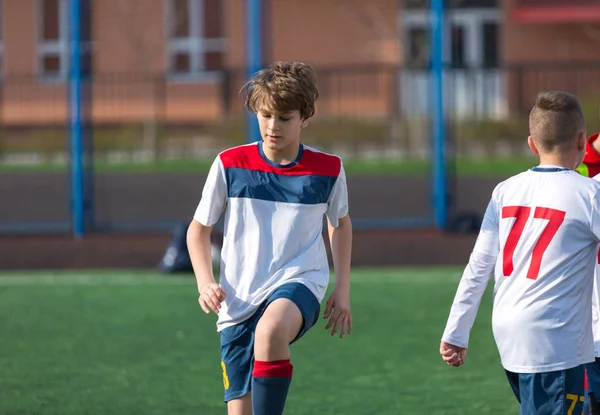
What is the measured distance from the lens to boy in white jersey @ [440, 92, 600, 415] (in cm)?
379

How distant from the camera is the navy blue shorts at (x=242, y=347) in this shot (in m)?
4.34

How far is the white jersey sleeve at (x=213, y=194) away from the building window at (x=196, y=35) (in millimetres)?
22472

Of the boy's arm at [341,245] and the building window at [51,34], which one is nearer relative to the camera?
the boy's arm at [341,245]

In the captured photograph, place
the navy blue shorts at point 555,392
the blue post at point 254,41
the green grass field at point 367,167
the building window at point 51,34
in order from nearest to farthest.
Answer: the navy blue shorts at point 555,392, the blue post at point 254,41, the green grass field at point 367,167, the building window at point 51,34

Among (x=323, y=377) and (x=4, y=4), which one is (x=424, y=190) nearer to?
(x=323, y=377)

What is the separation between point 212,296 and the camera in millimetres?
4230

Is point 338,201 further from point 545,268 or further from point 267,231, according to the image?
point 545,268

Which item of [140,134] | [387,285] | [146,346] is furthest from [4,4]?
[146,346]

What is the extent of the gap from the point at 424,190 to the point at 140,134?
658cm

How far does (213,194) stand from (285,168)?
10.5 inches

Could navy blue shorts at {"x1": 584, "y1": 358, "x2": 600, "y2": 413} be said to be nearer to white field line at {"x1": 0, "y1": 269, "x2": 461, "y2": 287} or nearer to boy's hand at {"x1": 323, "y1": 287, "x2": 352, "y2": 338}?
boy's hand at {"x1": 323, "y1": 287, "x2": 352, "y2": 338}

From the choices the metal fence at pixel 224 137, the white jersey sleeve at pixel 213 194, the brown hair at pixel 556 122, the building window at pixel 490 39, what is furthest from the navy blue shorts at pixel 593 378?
the building window at pixel 490 39

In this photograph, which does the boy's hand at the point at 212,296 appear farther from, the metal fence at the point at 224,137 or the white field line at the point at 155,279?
A: the metal fence at the point at 224,137

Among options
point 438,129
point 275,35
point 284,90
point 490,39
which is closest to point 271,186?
point 284,90
